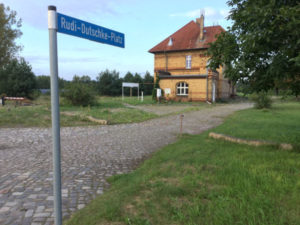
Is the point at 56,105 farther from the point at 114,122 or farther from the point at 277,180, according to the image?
the point at 114,122

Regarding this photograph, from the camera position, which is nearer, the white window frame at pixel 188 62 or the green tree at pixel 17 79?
the green tree at pixel 17 79

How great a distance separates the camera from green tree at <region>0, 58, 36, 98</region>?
31.3 metres

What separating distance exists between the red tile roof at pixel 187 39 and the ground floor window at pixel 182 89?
18.8 ft

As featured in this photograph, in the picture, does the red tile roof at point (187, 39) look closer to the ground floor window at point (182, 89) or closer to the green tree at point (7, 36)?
the ground floor window at point (182, 89)

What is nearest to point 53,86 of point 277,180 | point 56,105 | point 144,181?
point 56,105

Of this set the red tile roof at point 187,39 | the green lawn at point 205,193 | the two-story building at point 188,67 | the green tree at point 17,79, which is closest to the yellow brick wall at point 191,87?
the two-story building at point 188,67

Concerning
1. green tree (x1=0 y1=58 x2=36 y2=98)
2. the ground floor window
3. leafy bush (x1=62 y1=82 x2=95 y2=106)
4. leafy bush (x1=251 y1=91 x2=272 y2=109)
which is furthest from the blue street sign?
green tree (x1=0 y1=58 x2=36 y2=98)

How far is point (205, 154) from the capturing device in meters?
5.90

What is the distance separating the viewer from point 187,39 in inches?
1476

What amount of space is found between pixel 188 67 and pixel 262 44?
32532 millimetres

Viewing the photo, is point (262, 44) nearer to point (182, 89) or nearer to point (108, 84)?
point (182, 89)

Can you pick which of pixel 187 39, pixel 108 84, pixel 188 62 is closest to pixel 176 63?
pixel 188 62

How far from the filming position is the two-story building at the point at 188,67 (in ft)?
109

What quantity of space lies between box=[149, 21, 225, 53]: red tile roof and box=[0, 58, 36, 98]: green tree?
1819cm
